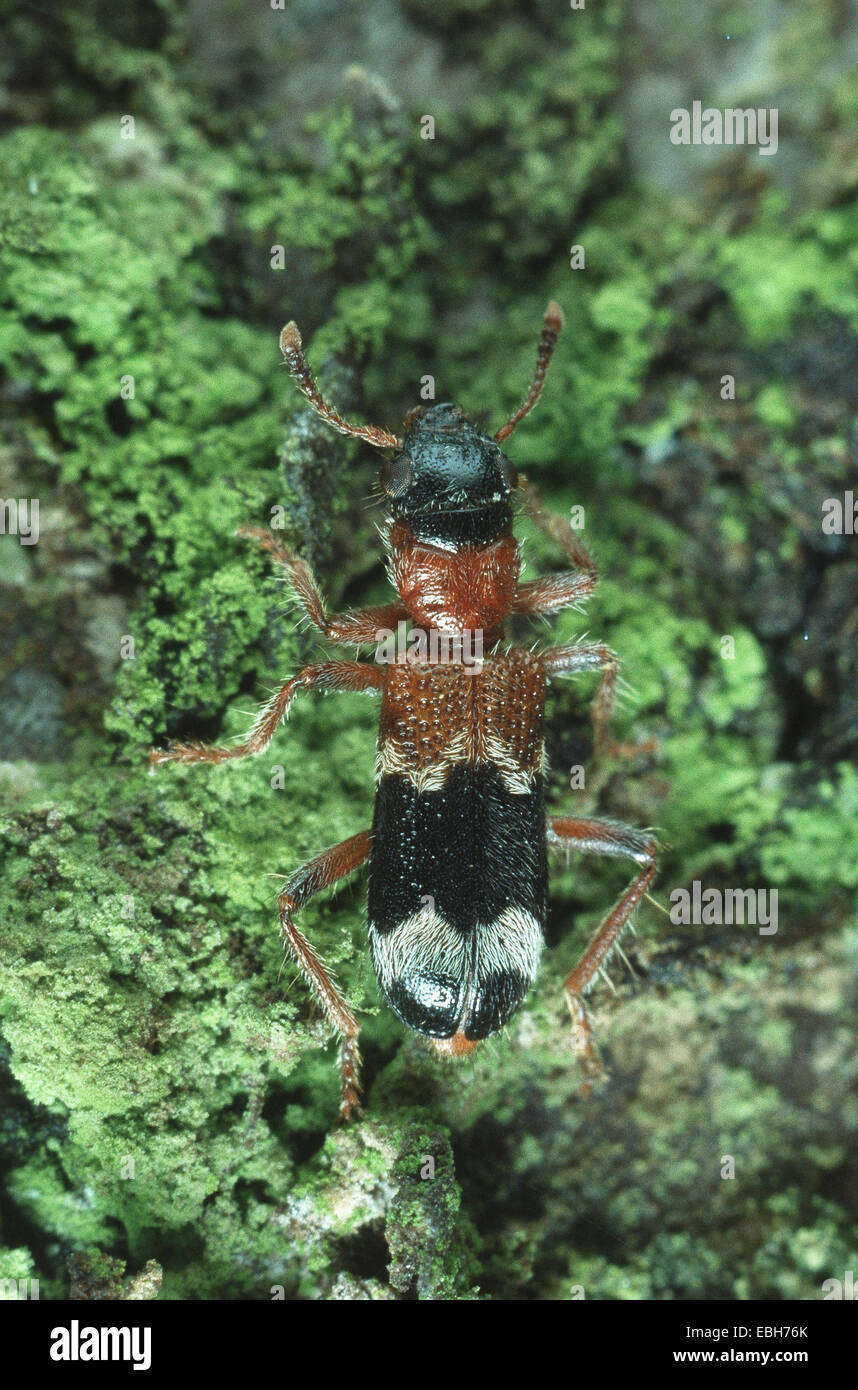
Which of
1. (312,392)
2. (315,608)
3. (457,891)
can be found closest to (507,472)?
(312,392)

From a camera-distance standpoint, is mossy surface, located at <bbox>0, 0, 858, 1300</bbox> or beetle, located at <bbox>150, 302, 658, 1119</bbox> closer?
mossy surface, located at <bbox>0, 0, 858, 1300</bbox>

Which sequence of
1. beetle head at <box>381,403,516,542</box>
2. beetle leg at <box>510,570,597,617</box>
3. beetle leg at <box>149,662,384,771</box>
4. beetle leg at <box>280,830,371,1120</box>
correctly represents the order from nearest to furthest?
beetle leg at <box>280,830,371,1120</box>, beetle leg at <box>149,662,384,771</box>, beetle head at <box>381,403,516,542</box>, beetle leg at <box>510,570,597,617</box>

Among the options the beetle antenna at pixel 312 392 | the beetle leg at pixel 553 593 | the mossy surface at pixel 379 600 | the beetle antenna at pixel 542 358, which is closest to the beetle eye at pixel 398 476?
the beetle antenna at pixel 312 392

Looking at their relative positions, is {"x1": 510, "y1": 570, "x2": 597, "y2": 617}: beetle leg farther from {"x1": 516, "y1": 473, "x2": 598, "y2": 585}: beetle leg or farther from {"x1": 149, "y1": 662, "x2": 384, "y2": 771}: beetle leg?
{"x1": 149, "y1": 662, "x2": 384, "y2": 771}: beetle leg

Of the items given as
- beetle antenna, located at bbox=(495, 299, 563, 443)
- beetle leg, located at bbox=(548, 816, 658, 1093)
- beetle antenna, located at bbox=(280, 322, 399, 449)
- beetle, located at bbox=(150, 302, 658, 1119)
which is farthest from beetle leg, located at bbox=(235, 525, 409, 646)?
beetle leg, located at bbox=(548, 816, 658, 1093)

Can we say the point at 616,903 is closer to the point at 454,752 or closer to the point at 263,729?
the point at 454,752

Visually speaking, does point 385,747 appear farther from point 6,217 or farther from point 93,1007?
point 6,217
